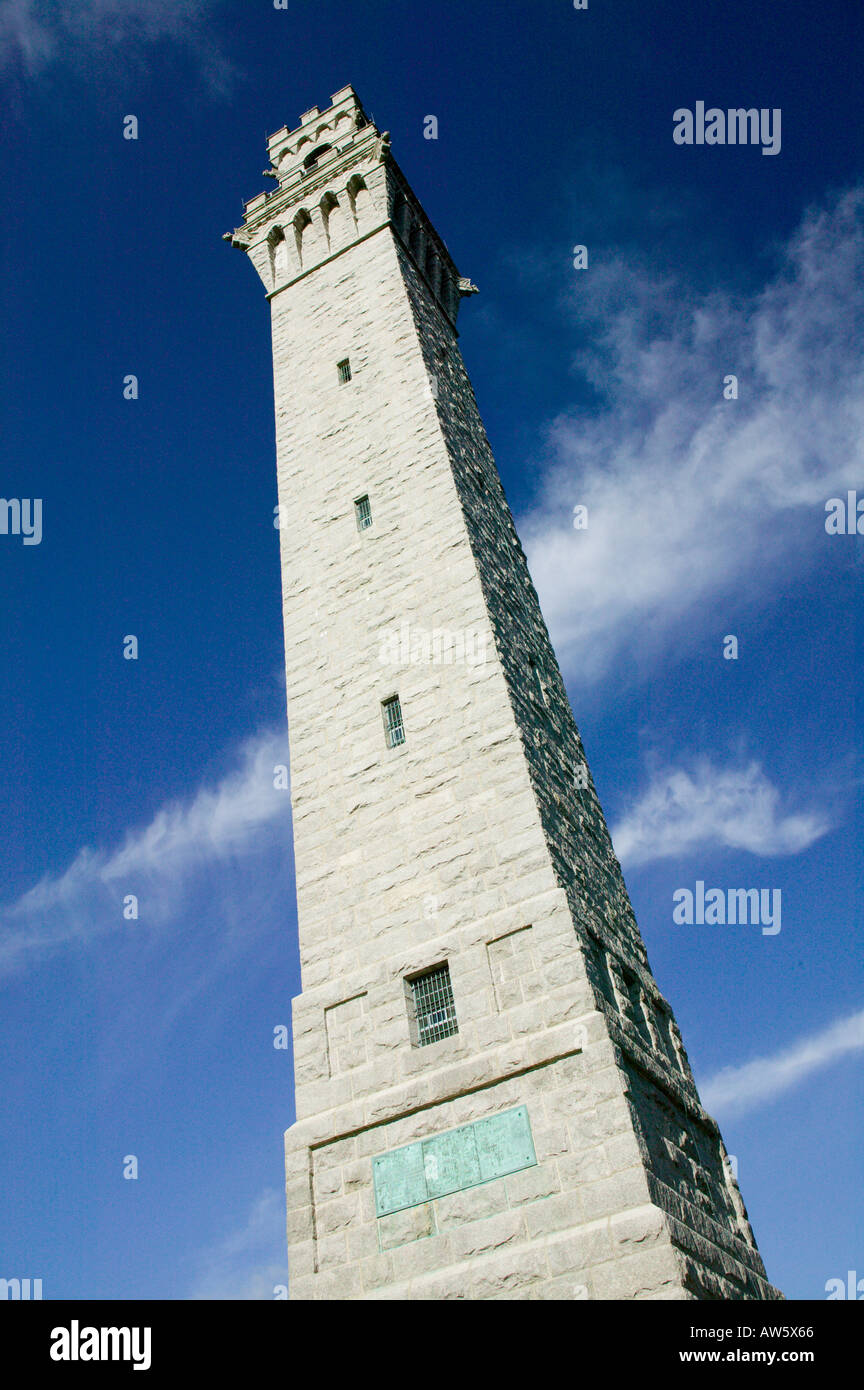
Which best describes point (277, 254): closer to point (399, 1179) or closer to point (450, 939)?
point (450, 939)

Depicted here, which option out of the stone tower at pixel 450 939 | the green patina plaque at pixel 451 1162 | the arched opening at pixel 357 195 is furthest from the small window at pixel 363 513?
the green patina plaque at pixel 451 1162

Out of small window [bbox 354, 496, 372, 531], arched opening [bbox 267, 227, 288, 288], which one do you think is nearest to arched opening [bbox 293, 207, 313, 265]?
→ arched opening [bbox 267, 227, 288, 288]

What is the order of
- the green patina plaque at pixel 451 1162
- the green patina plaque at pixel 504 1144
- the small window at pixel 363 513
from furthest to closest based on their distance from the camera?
the small window at pixel 363 513 < the green patina plaque at pixel 451 1162 < the green patina plaque at pixel 504 1144

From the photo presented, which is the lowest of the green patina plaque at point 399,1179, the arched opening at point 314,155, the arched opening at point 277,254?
the green patina plaque at point 399,1179

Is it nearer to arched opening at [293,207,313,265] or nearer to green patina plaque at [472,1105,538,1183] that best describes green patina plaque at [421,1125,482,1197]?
green patina plaque at [472,1105,538,1183]

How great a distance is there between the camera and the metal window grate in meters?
11.3

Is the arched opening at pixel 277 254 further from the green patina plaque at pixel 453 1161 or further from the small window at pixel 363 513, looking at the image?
the green patina plaque at pixel 453 1161

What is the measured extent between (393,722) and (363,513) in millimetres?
4657

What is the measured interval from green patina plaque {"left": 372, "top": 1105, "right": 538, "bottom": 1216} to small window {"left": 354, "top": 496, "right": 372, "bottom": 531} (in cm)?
1003

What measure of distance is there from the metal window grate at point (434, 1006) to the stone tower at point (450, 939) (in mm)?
28

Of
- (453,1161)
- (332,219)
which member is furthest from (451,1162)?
(332,219)

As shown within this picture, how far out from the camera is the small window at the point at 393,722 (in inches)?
552
